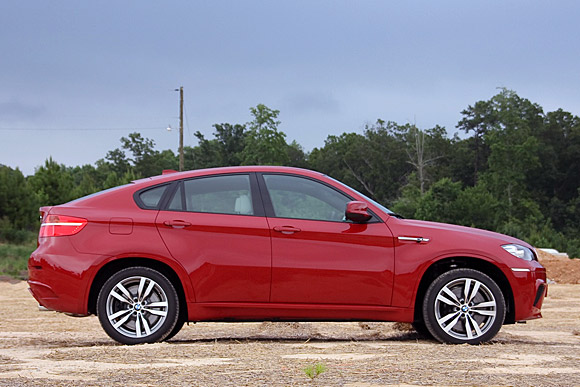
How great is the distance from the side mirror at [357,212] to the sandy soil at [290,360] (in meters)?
1.10

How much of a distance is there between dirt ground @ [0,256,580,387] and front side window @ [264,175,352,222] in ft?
3.76

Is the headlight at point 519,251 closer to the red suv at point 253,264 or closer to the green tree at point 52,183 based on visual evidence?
the red suv at point 253,264

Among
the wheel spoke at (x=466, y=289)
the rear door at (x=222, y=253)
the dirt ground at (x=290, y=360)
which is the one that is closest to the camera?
the dirt ground at (x=290, y=360)

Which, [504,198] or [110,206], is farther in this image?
[504,198]

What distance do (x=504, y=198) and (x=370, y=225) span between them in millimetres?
75650

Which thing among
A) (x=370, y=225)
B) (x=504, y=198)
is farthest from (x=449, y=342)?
(x=504, y=198)

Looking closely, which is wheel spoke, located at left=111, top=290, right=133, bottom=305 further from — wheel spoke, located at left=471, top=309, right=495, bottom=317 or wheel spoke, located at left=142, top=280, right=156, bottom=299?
wheel spoke, located at left=471, top=309, right=495, bottom=317

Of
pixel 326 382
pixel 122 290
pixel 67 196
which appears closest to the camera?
pixel 326 382

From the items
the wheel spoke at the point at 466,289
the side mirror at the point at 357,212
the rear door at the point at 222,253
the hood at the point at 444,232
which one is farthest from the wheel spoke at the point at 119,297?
the wheel spoke at the point at 466,289

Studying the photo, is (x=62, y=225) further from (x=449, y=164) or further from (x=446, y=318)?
(x=449, y=164)

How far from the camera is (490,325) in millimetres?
7414

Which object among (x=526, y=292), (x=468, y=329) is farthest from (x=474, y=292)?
(x=526, y=292)

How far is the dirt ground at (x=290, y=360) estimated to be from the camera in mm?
5203

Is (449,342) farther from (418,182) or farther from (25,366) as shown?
(418,182)
